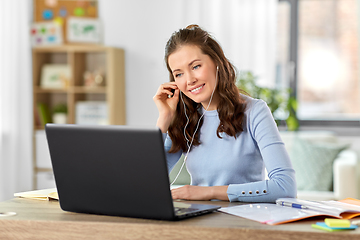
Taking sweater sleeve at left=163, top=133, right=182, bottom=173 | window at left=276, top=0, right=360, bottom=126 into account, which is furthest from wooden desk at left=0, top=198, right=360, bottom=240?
window at left=276, top=0, right=360, bottom=126

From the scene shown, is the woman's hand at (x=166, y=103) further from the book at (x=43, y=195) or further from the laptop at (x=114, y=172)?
the laptop at (x=114, y=172)

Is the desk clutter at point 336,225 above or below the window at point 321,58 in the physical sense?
below

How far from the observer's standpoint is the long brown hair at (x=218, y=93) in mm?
1616

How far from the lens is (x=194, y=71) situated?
1.65 m

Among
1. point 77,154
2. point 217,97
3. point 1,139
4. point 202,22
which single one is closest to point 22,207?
point 77,154

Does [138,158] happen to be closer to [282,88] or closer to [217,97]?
[217,97]

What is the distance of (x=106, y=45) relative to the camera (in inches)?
177

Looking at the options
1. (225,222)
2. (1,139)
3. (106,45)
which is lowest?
(1,139)

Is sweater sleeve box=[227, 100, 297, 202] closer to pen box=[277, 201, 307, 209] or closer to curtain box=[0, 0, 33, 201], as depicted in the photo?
pen box=[277, 201, 307, 209]

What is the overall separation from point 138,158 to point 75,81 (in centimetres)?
342

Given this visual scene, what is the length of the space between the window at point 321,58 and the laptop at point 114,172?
338 cm

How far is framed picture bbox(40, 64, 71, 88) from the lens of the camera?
14.1 ft

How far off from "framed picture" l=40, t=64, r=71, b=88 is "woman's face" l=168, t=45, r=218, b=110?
283 cm

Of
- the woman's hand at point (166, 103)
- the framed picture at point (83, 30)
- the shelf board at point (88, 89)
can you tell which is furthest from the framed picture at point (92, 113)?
the woman's hand at point (166, 103)
